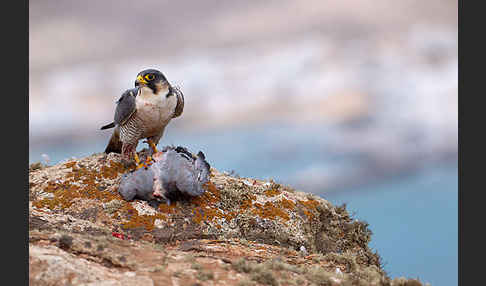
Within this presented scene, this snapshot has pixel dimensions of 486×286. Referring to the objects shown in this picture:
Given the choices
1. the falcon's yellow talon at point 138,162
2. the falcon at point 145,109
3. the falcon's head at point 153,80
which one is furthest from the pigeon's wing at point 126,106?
the falcon's yellow talon at point 138,162

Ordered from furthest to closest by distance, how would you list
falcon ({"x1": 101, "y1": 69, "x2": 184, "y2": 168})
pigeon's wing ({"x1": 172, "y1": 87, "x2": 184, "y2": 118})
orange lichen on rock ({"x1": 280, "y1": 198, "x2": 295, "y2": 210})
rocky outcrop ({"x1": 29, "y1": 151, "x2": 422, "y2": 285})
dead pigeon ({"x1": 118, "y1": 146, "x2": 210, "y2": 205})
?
orange lichen on rock ({"x1": 280, "y1": 198, "x2": 295, "y2": 210}) < pigeon's wing ({"x1": 172, "y1": 87, "x2": 184, "y2": 118}) < falcon ({"x1": 101, "y1": 69, "x2": 184, "y2": 168}) < dead pigeon ({"x1": 118, "y1": 146, "x2": 210, "y2": 205}) < rocky outcrop ({"x1": 29, "y1": 151, "x2": 422, "y2": 285})

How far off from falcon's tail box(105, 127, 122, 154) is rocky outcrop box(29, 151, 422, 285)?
25 centimetres

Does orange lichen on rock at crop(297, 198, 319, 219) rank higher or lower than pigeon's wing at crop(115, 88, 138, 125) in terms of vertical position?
lower

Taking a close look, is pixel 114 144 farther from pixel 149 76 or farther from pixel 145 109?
pixel 149 76

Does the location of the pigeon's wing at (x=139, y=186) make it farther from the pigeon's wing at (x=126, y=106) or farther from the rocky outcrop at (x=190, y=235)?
the pigeon's wing at (x=126, y=106)

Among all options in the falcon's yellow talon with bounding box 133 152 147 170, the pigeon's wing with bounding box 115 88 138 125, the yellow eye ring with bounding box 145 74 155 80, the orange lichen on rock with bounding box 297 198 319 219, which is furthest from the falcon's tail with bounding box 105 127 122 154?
the orange lichen on rock with bounding box 297 198 319 219

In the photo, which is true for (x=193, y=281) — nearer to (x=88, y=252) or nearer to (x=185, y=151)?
(x=88, y=252)

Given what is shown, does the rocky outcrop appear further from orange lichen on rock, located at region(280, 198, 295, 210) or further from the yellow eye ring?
→ the yellow eye ring

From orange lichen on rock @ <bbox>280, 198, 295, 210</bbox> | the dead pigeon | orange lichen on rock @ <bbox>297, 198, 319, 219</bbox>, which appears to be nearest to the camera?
the dead pigeon

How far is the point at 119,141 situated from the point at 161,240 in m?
2.88

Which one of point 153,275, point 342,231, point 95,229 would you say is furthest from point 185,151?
point 153,275

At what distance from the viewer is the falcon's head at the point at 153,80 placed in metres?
8.89

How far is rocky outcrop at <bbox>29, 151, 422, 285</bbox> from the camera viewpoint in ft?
17.7

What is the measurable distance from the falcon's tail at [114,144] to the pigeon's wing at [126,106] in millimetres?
653
